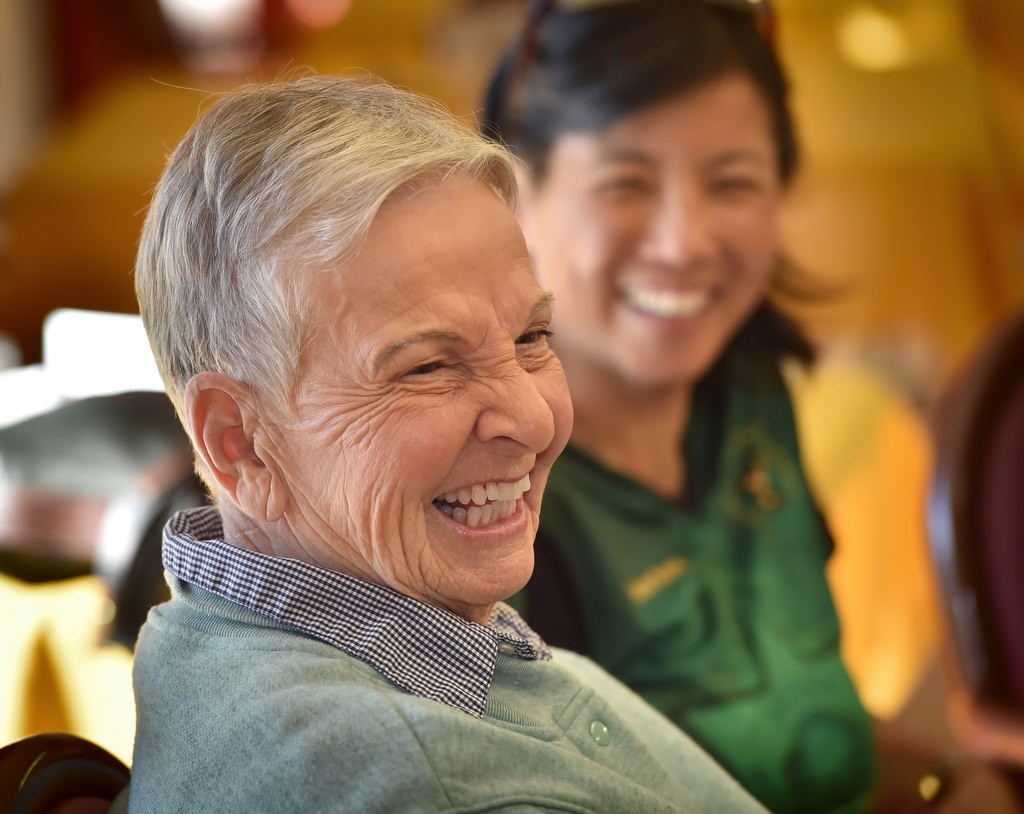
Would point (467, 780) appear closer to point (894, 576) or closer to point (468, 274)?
point (468, 274)

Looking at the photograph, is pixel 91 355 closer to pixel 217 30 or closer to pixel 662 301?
pixel 662 301

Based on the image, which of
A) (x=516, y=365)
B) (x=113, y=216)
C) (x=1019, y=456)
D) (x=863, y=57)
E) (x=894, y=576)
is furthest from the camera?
(x=113, y=216)

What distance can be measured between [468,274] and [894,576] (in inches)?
54.2

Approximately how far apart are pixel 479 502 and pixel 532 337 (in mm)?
127

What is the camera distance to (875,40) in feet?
12.8

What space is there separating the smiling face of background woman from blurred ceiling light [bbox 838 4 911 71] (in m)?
1.99

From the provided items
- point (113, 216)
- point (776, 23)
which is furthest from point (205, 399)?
point (113, 216)

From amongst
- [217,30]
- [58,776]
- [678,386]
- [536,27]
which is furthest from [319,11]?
[58,776]

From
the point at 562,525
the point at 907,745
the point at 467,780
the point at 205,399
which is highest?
the point at 205,399

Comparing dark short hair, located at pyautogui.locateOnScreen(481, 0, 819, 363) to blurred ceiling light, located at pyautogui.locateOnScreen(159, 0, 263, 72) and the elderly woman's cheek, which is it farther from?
blurred ceiling light, located at pyautogui.locateOnScreen(159, 0, 263, 72)

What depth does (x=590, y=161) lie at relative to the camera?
56.4 inches

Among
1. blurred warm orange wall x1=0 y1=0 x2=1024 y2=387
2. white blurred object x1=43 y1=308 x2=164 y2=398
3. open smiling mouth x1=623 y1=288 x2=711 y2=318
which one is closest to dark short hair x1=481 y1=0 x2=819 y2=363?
open smiling mouth x1=623 y1=288 x2=711 y2=318

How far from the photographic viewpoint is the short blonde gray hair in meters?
0.77

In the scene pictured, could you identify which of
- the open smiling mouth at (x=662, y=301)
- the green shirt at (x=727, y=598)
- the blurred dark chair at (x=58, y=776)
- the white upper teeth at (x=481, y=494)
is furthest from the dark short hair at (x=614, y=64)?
the blurred dark chair at (x=58, y=776)
